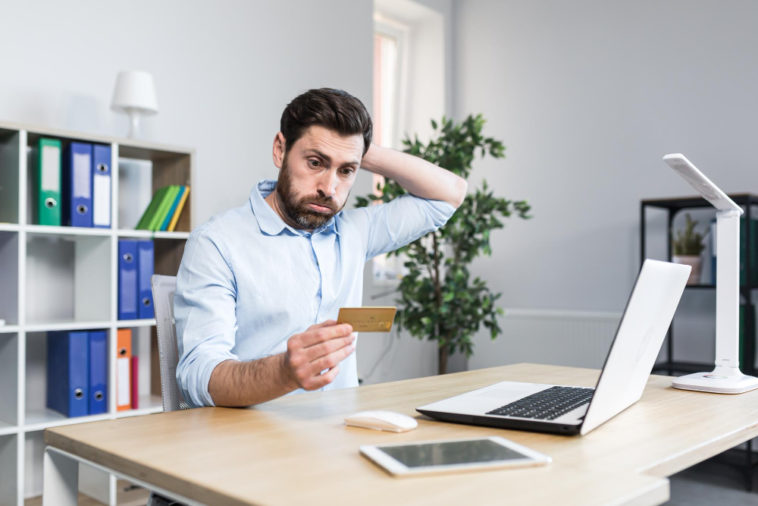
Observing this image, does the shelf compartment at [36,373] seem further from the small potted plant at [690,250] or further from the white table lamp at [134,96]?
the small potted plant at [690,250]

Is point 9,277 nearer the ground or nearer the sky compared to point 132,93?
nearer the ground

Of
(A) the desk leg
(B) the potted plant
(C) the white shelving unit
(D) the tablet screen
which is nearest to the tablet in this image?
(D) the tablet screen

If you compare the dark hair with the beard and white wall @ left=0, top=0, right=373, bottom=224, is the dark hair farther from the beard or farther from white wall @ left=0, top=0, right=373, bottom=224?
white wall @ left=0, top=0, right=373, bottom=224

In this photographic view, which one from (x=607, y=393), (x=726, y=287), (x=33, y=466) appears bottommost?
(x=33, y=466)

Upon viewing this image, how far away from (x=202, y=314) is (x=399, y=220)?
0.69 m

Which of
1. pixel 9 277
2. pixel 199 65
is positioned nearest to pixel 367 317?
pixel 9 277

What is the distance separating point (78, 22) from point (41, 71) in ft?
0.88

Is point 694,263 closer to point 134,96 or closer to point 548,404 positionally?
point 548,404

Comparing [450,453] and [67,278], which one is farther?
[67,278]

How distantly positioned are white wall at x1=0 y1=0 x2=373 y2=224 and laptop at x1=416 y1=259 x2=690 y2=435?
192 cm

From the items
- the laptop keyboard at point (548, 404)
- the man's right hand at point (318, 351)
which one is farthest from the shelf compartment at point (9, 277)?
the laptop keyboard at point (548, 404)

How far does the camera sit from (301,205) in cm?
150

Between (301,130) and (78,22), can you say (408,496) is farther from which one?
(78,22)

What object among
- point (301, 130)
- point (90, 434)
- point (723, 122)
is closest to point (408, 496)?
point (90, 434)
